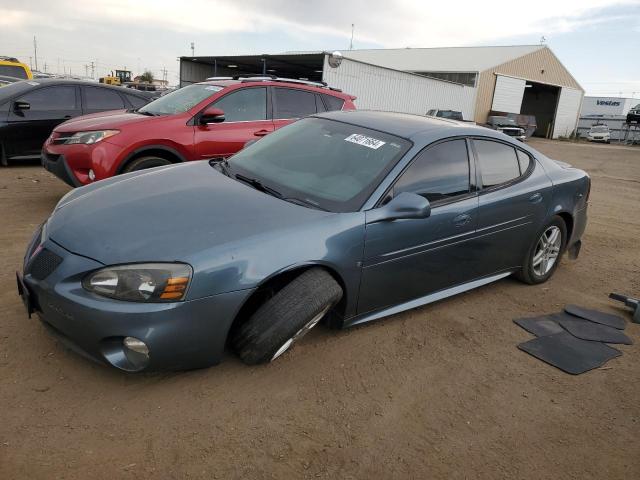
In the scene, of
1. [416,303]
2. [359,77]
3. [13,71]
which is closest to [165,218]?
[416,303]

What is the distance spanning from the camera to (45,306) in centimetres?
246

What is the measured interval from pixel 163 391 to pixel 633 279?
476 centimetres

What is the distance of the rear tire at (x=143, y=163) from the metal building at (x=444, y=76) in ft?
45.6

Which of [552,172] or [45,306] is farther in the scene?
[552,172]

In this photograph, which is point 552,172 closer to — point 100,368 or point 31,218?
point 100,368

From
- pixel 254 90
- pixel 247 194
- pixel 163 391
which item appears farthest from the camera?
pixel 254 90

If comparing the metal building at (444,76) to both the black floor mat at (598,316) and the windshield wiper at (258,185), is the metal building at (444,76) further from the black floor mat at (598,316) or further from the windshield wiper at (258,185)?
the windshield wiper at (258,185)

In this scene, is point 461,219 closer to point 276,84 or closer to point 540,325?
point 540,325

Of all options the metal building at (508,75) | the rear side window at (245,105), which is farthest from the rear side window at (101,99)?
the metal building at (508,75)

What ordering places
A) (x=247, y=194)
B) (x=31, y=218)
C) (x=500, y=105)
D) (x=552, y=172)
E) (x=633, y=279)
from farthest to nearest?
(x=500, y=105)
(x=31, y=218)
(x=633, y=279)
(x=552, y=172)
(x=247, y=194)

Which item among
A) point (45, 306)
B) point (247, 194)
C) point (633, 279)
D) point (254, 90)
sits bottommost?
point (633, 279)

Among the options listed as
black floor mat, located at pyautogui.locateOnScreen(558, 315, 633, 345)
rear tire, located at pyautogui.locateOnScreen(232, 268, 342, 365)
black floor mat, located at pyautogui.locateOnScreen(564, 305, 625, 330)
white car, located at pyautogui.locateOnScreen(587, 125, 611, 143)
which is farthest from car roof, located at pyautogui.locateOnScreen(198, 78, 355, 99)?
white car, located at pyautogui.locateOnScreen(587, 125, 611, 143)

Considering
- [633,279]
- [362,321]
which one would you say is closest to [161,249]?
[362,321]

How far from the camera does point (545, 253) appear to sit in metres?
4.55
